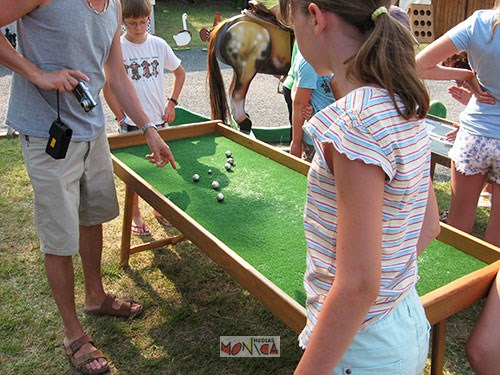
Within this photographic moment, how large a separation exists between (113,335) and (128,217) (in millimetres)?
800

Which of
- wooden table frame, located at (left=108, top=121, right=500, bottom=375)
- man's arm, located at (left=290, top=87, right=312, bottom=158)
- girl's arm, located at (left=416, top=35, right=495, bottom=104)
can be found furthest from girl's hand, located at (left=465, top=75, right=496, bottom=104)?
man's arm, located at (left=290, top=87, right=312, bottom=158)

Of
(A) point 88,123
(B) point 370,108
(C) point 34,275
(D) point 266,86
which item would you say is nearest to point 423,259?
(B) point 370,108

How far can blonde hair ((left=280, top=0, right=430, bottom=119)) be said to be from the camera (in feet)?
3.28

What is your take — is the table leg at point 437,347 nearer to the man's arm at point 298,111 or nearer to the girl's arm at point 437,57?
the girl's arm at point 437,57

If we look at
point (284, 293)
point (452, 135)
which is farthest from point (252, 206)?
point (452, 135)

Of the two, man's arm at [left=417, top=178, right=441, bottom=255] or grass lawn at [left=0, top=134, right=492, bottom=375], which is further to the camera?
grass lawn at [left=0, top=134, right=492, bottom=375]

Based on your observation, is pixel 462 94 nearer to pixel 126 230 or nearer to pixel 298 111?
pixel 298 111

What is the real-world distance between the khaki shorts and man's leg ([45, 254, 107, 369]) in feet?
0.24

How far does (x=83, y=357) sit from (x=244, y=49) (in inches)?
127

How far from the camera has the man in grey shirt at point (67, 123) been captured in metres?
1.98

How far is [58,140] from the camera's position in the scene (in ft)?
6.66

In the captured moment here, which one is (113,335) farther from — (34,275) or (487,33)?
(487,33)

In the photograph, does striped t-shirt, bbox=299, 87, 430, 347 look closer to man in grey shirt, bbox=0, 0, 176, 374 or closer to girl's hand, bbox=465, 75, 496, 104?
man in grey shirt, bbox=0, 0, 176, 374

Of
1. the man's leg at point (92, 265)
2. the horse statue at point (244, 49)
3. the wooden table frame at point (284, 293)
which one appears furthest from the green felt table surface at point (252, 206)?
the horse statue at point (244, 49)
